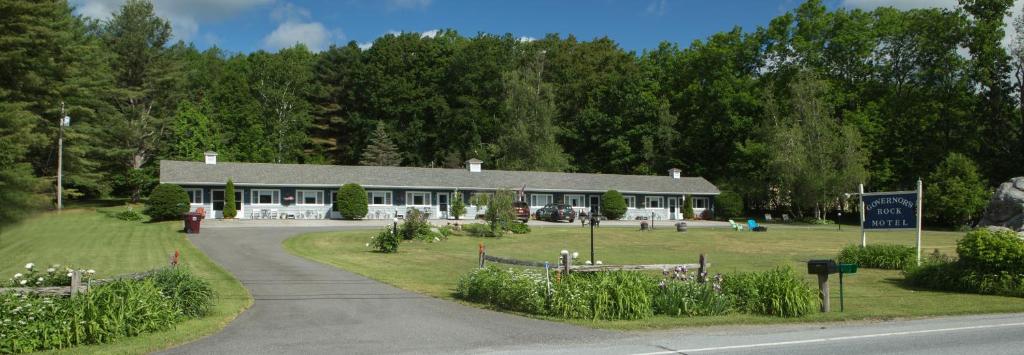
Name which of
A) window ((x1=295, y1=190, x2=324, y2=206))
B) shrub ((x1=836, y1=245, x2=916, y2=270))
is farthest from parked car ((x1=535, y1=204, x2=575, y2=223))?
shrub ((x1=836, y1=245, x2=916, y2=270))

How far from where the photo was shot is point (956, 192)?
52906mm

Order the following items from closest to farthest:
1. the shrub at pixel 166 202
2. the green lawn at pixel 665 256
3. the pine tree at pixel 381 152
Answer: the green lawn at pixel 665 256 < the shrub at pixel 166 202 < the pine tree at pixel 381 152

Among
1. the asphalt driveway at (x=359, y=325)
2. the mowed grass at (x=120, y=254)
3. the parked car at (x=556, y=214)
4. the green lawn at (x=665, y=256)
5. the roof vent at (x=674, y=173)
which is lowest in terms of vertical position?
the green lawn at (x=665, y=256)

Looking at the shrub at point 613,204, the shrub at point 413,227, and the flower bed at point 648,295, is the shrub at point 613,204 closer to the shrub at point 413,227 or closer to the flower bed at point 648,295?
the shrub at point 413,227

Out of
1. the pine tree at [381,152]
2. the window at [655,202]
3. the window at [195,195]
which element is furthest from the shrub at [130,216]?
the window at [655,202]

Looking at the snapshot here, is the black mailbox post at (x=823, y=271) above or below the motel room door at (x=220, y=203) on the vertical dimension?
below

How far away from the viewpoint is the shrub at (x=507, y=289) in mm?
13797

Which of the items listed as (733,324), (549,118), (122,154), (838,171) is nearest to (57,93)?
(122,154)

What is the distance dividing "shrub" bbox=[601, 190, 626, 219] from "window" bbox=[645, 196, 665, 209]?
471 cm

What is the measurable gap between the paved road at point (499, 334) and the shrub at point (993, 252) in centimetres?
355

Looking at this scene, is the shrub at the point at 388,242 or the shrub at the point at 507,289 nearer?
the shrub at the point at 507,289

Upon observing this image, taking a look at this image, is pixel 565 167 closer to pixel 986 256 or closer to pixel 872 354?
pixel 986 256

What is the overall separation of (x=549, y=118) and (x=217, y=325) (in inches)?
2365

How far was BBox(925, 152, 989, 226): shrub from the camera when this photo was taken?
173 ft
